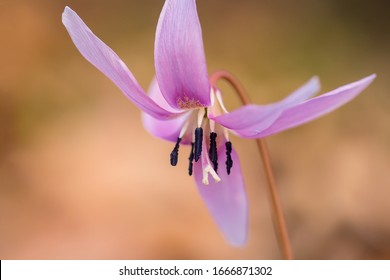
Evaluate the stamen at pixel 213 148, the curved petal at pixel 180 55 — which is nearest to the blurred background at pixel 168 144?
the stamen at pixel 213 148

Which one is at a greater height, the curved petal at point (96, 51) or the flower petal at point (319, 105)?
the curved petal at point (96, 51)

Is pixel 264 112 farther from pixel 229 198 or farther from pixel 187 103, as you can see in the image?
pixel 229 198

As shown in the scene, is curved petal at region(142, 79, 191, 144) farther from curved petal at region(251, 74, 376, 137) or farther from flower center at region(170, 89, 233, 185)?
curved petal at region(251, 74, 376, 137)

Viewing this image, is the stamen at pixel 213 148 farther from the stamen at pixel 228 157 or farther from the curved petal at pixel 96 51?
the curved petal at pixel 96 51

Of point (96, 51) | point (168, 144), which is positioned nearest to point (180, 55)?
point (96, 51)

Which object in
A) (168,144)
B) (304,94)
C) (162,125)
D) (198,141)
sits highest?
(168,144)

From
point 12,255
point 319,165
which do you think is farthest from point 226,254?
point 12,255
